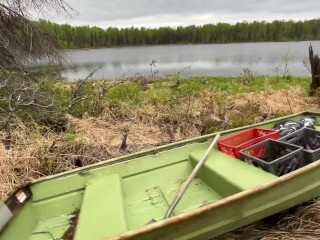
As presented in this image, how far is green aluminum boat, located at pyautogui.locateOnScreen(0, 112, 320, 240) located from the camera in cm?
239

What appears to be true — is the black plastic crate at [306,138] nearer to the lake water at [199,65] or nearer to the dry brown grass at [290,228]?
the dry brown grass at [290,228]

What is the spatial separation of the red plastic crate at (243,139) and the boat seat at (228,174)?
10 cm

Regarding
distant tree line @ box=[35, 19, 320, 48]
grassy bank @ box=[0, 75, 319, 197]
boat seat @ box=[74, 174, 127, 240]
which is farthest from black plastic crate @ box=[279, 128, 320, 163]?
distant tree line @ box=[35, 19, 320, 48]

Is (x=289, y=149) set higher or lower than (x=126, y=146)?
higher

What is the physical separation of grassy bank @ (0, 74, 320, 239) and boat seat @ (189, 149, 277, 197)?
1.53ft

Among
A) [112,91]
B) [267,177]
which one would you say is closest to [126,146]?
[267,177]

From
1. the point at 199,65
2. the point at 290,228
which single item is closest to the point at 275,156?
the point at 290,228

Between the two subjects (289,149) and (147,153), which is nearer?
(289,149)

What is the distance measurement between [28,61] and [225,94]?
469 centimetres

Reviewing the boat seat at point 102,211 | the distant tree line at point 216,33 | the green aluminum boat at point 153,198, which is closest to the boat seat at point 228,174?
the green aluminum boat at point 153,198

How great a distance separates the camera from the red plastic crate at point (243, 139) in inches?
139

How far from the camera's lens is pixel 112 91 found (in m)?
7.80

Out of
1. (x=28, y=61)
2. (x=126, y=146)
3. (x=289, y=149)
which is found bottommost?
(x=126, y=146)

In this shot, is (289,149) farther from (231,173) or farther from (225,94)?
(225,94)
